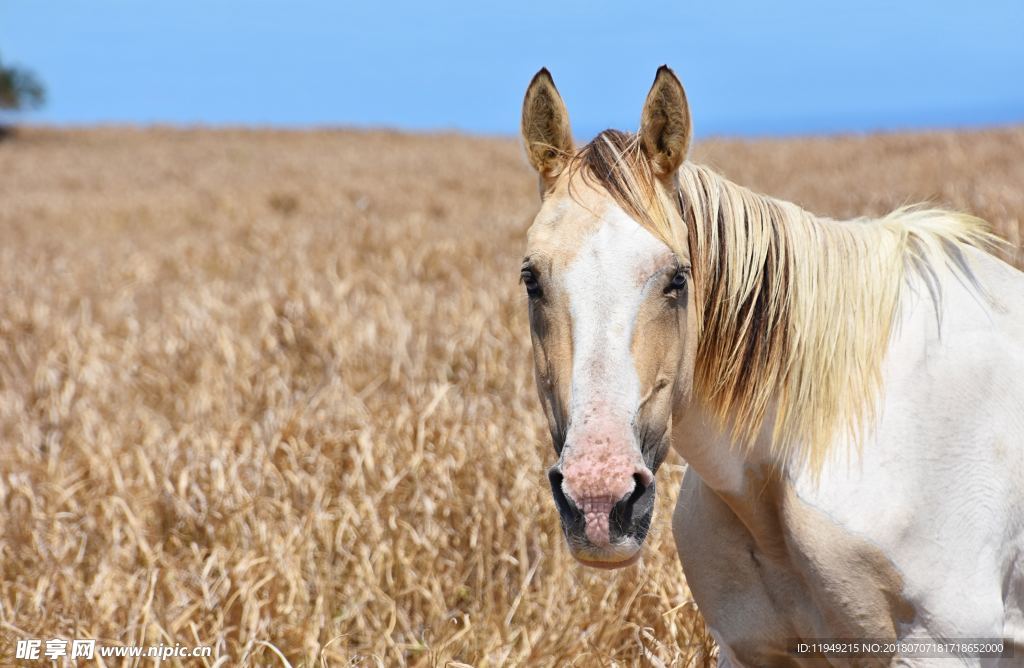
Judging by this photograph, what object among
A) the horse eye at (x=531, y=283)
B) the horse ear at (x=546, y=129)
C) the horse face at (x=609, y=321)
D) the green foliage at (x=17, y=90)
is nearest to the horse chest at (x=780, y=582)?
the horse face at (x=609, y=321)

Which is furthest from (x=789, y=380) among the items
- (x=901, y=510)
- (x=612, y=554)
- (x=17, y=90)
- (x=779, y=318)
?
(x=17, y=90)

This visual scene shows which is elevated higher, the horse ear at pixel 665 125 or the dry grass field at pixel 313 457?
the horse ear at pixel 665 125

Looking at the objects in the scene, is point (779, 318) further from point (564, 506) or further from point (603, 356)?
point (564, 506)

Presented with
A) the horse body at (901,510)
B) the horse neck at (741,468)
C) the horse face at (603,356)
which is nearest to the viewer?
the horse face at (603,356)

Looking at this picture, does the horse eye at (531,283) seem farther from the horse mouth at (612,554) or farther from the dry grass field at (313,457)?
the dry grass field at (313,457)

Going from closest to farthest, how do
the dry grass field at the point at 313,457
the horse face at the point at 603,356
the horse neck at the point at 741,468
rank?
the horse face at the point at 603,356 → the horse neck at the point at 741,468 → the dry grass field at the point at 313,457

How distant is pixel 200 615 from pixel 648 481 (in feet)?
7.14

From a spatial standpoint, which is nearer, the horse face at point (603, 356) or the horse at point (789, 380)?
the horse face at point (603, 356)

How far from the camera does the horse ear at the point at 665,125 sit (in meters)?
1.82

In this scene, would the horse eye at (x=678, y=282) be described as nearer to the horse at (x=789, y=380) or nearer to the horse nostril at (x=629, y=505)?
the horse at (x=789, y=380)

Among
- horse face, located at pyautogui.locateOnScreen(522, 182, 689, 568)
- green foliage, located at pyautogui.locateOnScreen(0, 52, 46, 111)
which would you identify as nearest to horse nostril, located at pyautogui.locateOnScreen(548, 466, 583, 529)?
horse face, located at pyautogui.locateOnScreen(522, 182, 689, 568)

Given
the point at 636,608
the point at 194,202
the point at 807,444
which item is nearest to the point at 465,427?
the point at 636,608

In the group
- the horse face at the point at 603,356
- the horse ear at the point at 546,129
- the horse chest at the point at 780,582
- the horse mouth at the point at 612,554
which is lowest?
the horse chest at the point at 780,582

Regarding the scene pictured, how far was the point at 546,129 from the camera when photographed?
1.99 meters
